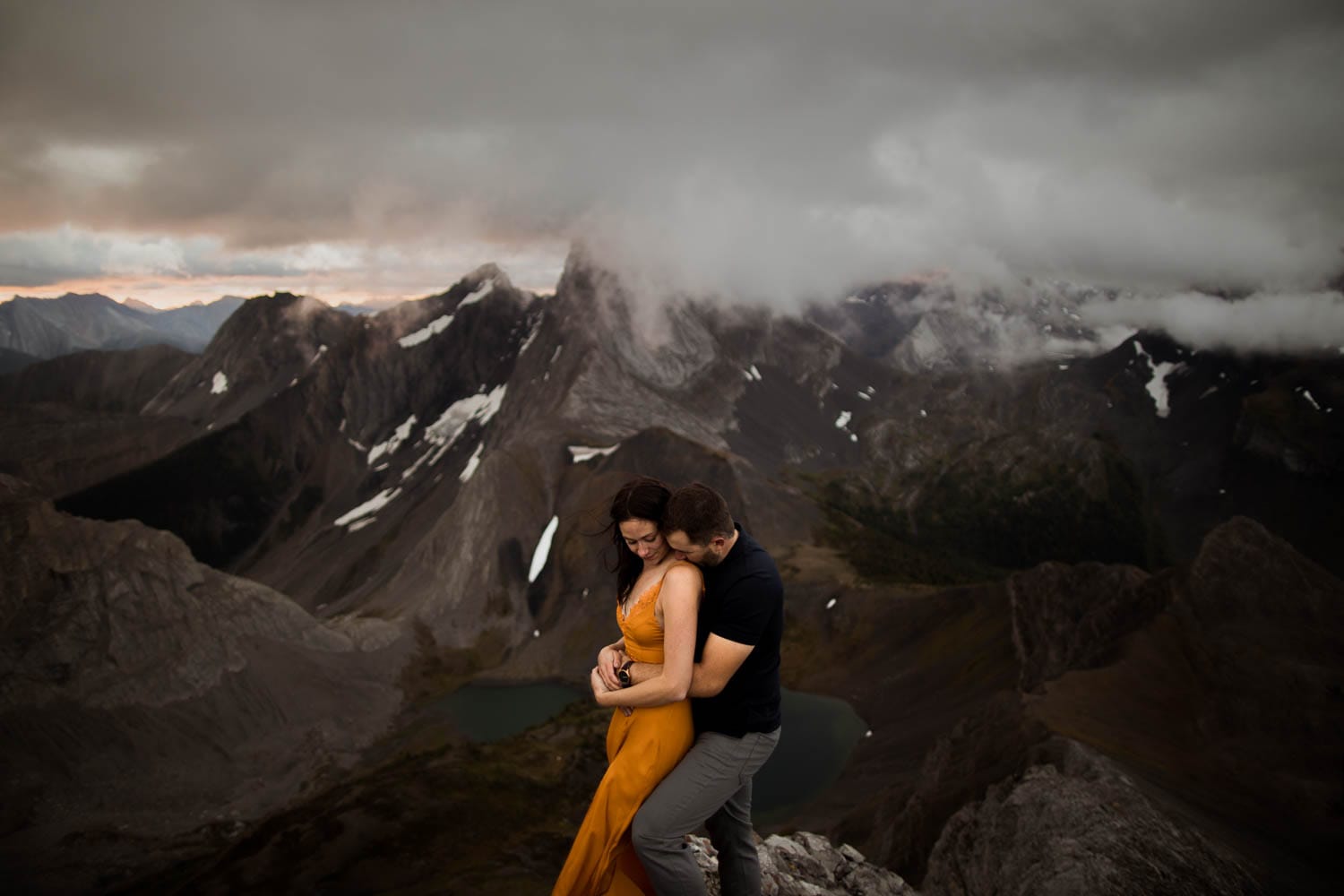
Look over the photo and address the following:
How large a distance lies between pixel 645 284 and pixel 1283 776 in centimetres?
16221

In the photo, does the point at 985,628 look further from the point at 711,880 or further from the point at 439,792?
the point at 711,880

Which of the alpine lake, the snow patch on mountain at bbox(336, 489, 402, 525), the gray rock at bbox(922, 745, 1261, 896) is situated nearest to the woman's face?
the gray rock at bbox(922, 745, 1261, 896)

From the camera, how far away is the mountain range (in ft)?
104

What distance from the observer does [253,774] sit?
202ft

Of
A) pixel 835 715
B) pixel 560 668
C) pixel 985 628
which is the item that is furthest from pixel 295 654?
pixel 985 628

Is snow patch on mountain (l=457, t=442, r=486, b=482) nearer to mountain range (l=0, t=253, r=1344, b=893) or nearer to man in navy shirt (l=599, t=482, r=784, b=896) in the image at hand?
mountain range (l=0, t=253, r=1344, b=893)

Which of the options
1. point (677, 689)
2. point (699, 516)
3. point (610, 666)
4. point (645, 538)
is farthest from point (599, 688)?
point (699, 516)

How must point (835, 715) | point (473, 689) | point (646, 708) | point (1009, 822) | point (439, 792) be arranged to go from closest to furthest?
point (646, 708) < point (1009, 822) < point (439, 792) < point (835, 715) < point (473, 689)

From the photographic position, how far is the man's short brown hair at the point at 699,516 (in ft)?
23.9

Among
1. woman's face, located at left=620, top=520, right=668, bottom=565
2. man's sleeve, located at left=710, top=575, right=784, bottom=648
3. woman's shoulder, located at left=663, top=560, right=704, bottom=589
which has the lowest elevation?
man's sleeve, located at left=710, top=575, right=784, bottom=648

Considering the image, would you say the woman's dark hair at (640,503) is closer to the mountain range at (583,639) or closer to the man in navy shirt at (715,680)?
the man in navy shirt at (715,680)

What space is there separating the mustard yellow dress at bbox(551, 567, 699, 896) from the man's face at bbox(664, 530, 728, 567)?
0.50 meters

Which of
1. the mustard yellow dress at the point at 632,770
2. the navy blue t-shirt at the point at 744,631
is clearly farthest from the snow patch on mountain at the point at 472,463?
the navy blue t-shirt at the point at 744,631

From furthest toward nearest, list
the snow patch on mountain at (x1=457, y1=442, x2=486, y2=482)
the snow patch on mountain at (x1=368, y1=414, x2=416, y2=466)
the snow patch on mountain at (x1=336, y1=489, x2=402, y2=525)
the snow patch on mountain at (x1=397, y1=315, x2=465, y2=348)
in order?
the snow patch on mountain at (x1=397, y1=315, x2=465, y2=348) < the snow patch on mountain at (x1=368, y1=414, x2=416, y2=466) < the snow patch on mountain at (x1=336, y1=489, x2=402, y2=525) < the snow patch on mountain at (x1=457, y1=442, x2=486, y2=482)
